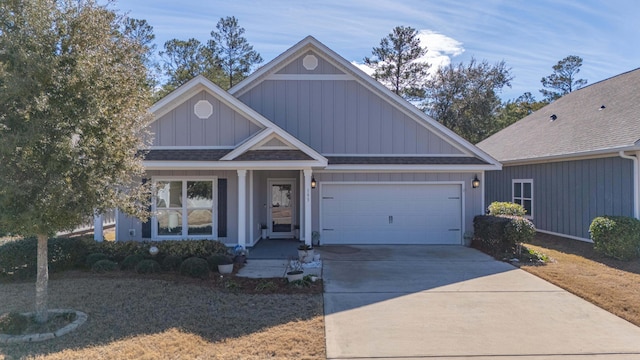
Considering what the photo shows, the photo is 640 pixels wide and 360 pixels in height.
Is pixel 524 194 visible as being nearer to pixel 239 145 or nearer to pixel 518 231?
pixel 518 231

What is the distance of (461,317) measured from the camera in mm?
6414

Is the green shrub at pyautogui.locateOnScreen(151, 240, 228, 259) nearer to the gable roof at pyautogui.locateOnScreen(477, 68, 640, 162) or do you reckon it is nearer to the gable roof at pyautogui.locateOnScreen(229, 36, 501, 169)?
the gable roof at pyautogui.locateOnScreen(229, 36, 501, 169)

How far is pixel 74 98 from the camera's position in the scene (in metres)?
5.57

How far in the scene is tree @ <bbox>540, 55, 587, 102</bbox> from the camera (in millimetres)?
41312

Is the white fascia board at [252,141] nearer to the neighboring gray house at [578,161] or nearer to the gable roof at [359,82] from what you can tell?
the gable roof at [359,82]

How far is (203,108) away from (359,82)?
5238mm

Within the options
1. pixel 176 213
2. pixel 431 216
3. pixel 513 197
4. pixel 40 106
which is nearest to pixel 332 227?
pixel 431 216

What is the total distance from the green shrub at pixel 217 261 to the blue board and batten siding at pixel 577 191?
35.1 feet

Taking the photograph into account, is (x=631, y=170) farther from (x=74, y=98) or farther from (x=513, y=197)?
(x=74, y=98)

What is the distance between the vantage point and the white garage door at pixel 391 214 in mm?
13500

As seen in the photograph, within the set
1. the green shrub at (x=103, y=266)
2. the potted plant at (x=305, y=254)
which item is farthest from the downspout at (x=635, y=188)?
the green shrub at (x=103, y=266)

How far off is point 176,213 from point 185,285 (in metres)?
4.08

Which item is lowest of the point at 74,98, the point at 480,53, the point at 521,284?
the point at 521,284

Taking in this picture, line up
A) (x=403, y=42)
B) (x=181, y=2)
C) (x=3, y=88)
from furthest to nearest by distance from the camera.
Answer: (x=403, y=42), (x=181, y=2), (x=3, y=88)
